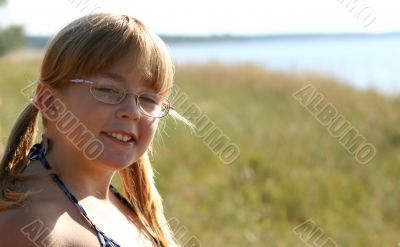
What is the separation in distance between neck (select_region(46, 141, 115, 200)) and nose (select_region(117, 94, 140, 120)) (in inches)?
5.5

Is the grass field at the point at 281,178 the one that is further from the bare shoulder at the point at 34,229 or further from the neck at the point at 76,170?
the bare shoulder at the point at 34,229

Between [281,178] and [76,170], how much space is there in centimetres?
552

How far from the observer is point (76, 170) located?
166 centimetres

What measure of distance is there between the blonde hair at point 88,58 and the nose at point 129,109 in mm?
68

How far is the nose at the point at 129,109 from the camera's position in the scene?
1.64 m

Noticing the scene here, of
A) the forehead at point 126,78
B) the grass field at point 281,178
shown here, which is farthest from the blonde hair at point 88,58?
the grass field at point 281,178

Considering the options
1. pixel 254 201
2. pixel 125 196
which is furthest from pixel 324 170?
pixel 125 196

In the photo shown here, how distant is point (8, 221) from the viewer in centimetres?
146

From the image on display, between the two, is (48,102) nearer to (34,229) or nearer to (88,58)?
(88,58)

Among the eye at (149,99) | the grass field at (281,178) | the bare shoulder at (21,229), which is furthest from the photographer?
the grass field at (281,178)

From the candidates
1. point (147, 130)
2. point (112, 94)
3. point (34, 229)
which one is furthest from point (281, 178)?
point (34, 229)

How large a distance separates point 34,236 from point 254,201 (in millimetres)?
4916

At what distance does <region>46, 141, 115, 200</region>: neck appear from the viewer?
1634mm

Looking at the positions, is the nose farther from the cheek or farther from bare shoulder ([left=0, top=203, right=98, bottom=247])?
bare shoulder ([left=0, top=203, right=98, bottom=247])
